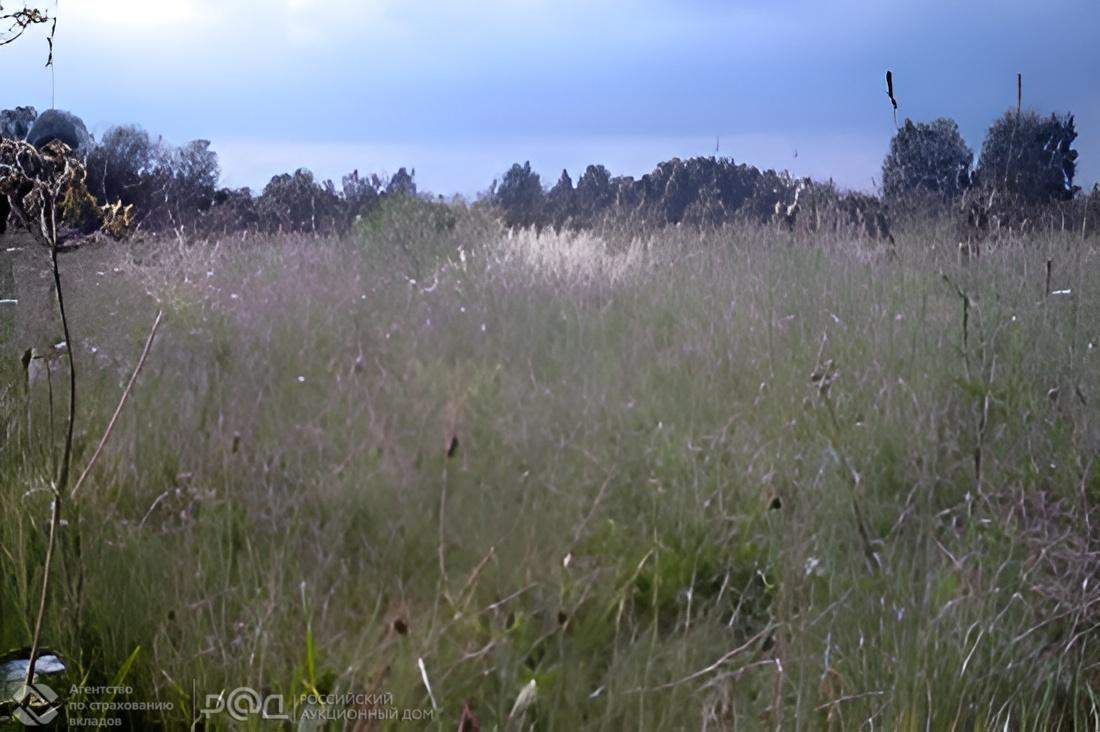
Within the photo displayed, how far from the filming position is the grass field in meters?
1.47

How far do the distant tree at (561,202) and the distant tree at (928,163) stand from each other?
10.4 feet

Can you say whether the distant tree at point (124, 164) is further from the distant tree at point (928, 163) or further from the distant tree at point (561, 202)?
the distant tree at point (928, 163)

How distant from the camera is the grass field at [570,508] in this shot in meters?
1.47

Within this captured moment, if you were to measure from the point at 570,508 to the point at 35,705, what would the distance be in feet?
3.58

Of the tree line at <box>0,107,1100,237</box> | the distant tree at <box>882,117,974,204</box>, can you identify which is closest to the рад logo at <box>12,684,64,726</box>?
the tree line at <box>0,107,1100,237</box>

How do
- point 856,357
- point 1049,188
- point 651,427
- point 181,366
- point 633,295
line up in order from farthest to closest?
point 1049,188 < point 633,295 < point 856,357 < point 181,366 < point 651,427

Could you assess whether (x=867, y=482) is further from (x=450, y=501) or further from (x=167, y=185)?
(x=167, y=185)

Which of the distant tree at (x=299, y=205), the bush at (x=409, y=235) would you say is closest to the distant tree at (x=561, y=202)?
the bush at (x=409, y=235)

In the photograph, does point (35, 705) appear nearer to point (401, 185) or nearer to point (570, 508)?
point (570, 508)

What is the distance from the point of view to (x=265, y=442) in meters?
2.24

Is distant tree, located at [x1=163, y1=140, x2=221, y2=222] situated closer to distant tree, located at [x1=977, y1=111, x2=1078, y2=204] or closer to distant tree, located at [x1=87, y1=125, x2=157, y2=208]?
distant tree, located at [x1=87, y1=125, x2=157, y2=208]

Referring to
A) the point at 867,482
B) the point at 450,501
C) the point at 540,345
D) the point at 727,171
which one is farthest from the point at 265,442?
the point at 727,171

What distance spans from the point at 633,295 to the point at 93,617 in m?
3.13

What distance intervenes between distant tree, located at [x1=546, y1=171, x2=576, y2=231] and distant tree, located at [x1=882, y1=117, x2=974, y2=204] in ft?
10.4
